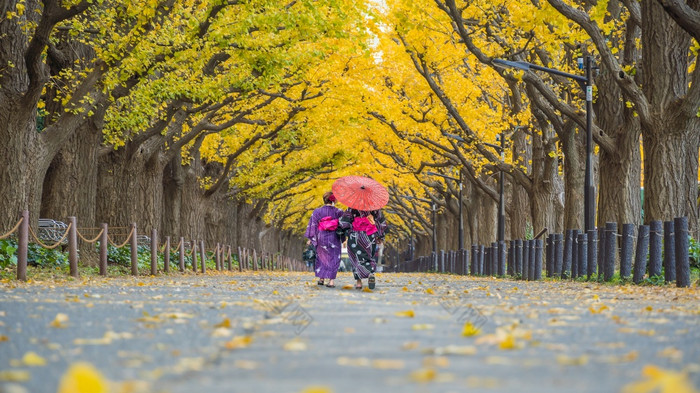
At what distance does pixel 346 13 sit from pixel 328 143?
18.4 metres

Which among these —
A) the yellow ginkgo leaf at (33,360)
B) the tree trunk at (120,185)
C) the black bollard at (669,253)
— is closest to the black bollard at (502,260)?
the tree trunk at (120,185)

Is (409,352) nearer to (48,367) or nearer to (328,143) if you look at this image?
(48,367)

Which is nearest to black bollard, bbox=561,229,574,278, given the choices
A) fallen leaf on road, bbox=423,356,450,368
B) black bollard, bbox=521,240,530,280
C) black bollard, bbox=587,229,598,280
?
black bollard, bbox=587,229,598,280

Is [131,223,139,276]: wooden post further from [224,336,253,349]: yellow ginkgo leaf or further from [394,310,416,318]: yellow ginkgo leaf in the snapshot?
[224,336,253,349]: yellow ginkgo leaf

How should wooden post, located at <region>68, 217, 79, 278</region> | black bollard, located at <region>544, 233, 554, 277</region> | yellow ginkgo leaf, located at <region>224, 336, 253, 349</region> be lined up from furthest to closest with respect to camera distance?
black bollard, located at <region>544, 233, 554, 277</region>, wooden post, located at <region>68, 217, 79, 278</region>, yellow ginkgo leaf, located at <region>224, 336, 253, 349</region>

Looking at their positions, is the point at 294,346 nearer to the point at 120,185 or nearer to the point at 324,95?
the point at 120,185

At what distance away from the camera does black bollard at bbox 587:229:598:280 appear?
65.6ft

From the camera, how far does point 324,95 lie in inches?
1344

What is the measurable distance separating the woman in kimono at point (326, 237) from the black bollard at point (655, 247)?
5.13 meters

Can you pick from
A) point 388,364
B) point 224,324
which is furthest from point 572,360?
point 224,324

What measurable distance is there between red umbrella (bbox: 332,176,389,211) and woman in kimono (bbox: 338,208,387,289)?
29 cm

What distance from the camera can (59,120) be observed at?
19.9 meters

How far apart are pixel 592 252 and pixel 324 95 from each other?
1577cm

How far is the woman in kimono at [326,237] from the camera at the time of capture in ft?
52.7
